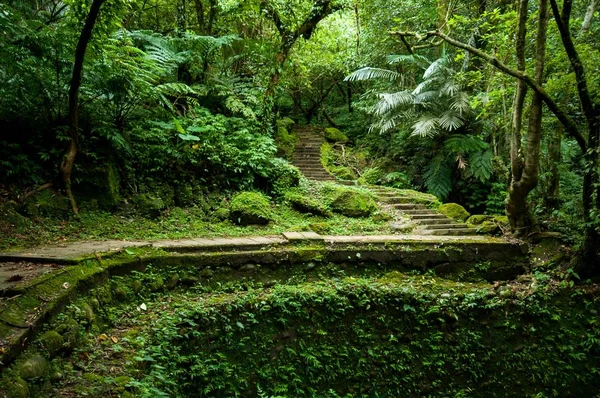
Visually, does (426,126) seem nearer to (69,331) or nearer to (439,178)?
(439,178)

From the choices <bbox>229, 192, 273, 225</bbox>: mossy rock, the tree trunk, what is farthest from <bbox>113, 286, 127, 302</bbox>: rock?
the tree trunk

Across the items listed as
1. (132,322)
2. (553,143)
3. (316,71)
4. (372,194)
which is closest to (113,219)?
(132,322)

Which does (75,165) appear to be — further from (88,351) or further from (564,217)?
(564,217)

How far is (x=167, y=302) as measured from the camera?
12.7ft

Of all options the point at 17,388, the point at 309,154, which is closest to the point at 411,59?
the point at 309,154

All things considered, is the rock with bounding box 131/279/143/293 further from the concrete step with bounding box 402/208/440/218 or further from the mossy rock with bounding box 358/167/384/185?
the mossy rock with bounding box 358/167/384/185

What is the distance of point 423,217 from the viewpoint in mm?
8094

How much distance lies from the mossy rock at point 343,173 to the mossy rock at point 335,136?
3108 mm

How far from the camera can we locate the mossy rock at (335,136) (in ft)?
49.5

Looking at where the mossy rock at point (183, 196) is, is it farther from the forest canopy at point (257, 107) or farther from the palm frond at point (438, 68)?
the palm frond at point (438, 68)

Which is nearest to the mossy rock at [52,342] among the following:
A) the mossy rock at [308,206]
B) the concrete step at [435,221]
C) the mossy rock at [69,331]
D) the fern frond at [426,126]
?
the mossy rock at [69,331]

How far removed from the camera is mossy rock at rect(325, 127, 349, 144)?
15094 millimetres

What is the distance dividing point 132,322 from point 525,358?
4802 mm

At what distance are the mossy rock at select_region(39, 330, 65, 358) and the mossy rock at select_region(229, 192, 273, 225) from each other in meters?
4.03
